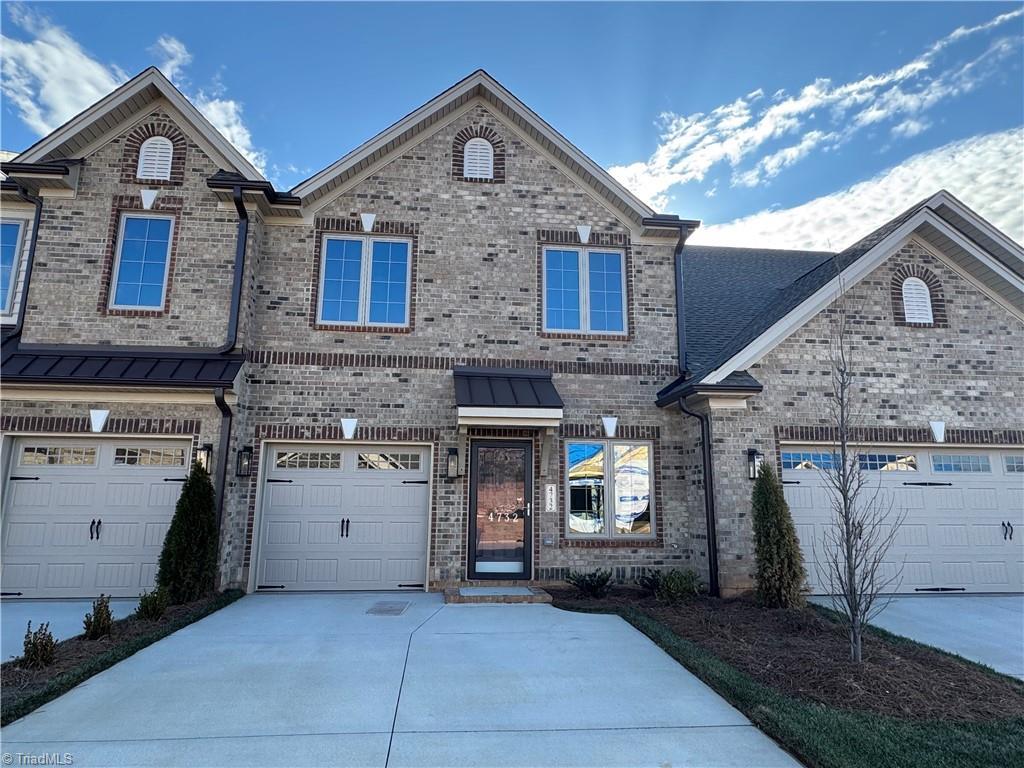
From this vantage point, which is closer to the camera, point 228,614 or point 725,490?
point 228,614

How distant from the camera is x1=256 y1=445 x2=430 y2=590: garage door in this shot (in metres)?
9.21

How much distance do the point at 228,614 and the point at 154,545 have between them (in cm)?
209

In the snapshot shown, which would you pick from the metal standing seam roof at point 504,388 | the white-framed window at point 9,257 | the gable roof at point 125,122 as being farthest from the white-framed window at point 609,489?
the white-framed window at point 9,257

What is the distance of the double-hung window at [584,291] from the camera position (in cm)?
1021

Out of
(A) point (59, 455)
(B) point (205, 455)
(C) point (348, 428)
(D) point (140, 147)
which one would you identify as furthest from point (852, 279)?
(A) point (59, 455)

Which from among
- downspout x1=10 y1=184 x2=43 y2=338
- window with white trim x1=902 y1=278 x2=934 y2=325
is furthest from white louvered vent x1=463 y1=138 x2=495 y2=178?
window with white trim x1=902 y1=278 x2=934 y2=325

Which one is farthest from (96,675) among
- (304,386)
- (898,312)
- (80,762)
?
(898,312)

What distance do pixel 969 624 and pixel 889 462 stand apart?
2.87 m

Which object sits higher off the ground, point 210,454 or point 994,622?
point 210,454

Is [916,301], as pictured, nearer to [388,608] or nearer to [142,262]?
[388,608]

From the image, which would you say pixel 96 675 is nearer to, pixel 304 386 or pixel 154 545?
pixel 154 545

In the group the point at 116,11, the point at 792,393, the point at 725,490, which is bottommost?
the point at 725,490

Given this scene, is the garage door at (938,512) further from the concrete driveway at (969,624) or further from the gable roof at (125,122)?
the gable roof at (125,122)

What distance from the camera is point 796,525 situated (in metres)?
9.20
